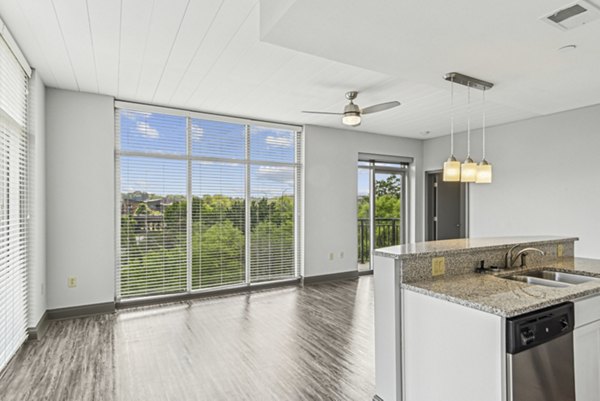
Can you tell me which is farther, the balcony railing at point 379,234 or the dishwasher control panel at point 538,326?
the balcony railing at point 379,234

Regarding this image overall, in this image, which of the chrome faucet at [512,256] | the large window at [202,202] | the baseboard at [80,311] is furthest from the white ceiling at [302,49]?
the baseboard at [80,311]

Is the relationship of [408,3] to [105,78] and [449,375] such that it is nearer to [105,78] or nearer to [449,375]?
[449,375]

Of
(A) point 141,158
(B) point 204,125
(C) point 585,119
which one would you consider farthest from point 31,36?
(C) point 585,119

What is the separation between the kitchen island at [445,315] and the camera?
1.70m

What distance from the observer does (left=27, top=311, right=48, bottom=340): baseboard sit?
3411 millimetres

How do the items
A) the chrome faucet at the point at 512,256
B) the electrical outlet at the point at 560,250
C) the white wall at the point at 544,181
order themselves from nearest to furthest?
the chrome faucet at the point at 512,256
the electrical outlet at the point at 560,250
the white wall at the point at 544,181

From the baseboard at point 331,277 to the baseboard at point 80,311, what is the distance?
2853 mm

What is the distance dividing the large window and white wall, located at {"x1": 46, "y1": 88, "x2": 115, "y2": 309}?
0.70ft

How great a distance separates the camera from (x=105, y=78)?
12.2 ft

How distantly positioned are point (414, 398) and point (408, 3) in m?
2.26

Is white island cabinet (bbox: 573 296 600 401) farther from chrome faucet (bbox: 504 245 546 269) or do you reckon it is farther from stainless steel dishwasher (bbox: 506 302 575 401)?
chrome faucet (bbox: 504 245 546 269)

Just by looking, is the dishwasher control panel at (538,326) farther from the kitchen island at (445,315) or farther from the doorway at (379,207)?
the doorway at (379,207)

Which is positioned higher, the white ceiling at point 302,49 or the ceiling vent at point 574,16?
the white ceiling at point 302,49

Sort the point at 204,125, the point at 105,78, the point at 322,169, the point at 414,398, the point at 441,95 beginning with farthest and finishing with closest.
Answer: the point at 322,169, the point at 204,125, the point at 441,95, the point at 105,78, the point at 414,398
